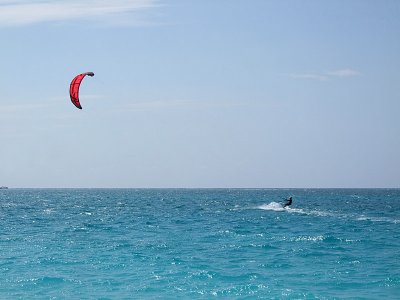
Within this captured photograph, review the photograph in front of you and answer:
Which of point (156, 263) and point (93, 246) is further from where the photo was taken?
point (93, 246)

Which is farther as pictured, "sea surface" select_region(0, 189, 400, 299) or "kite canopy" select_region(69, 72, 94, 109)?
"kite canopy" select_region(69, 72, 94, 109)

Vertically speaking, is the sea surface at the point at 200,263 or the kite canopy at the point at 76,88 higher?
the kite canopy at the point at 76,88

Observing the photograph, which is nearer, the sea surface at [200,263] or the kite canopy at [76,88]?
the sea surface at [200,263]

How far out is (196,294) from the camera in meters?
23.8

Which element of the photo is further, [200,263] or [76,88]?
[76,88]

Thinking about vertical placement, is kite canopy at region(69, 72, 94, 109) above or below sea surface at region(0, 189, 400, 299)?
above

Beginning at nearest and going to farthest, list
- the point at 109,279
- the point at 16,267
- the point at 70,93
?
1. the point at 109,279
2. the point at 16,267
3. the point at 70,93

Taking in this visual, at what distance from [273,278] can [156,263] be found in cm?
687

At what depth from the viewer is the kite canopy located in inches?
1374

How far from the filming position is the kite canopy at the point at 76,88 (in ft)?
115

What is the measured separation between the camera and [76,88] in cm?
3547

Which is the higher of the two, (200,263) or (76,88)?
(76,88)

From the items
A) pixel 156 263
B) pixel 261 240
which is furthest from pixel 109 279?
pixel 261 240

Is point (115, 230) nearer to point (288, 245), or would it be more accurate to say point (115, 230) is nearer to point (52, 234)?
point (52, 234)
